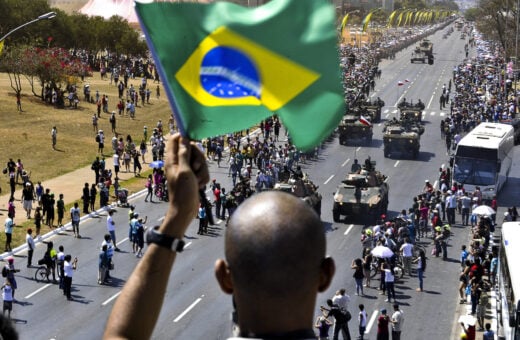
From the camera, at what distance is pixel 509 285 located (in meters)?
22.1

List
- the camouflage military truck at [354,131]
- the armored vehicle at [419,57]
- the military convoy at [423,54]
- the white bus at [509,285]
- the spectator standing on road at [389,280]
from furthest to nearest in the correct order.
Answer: the armored vehicle at [419,57] < the military convoy at [423,54] < the camouflage military truck at [354,131] < the spectator standing on road at [389,280] < the white bus at [509,285]

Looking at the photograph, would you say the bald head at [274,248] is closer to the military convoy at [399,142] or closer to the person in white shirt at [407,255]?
the person in white shirt at [407,255]

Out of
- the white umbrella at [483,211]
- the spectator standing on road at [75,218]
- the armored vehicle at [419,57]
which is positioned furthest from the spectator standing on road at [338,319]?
the armored vehicle at [419,57]

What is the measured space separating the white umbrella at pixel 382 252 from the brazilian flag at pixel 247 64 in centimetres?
2212

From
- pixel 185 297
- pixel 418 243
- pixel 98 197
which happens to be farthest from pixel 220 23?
pixel 98 197

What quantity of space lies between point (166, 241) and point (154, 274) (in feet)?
0.46

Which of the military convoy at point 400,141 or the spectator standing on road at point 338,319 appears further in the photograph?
the military convoy at point 400,141

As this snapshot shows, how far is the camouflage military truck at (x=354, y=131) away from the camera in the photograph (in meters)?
56.7

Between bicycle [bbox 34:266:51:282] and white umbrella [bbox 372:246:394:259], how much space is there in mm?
8875

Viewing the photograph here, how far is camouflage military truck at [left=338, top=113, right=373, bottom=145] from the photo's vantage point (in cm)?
5669

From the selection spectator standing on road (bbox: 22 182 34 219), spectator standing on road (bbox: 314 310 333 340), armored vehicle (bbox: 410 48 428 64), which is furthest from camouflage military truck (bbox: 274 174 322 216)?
armored vehicle (bbox: 410 48 428 64)

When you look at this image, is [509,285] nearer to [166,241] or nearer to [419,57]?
[166,241]

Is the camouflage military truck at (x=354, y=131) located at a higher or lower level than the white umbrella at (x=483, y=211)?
lower

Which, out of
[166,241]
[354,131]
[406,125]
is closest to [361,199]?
[406,125]
